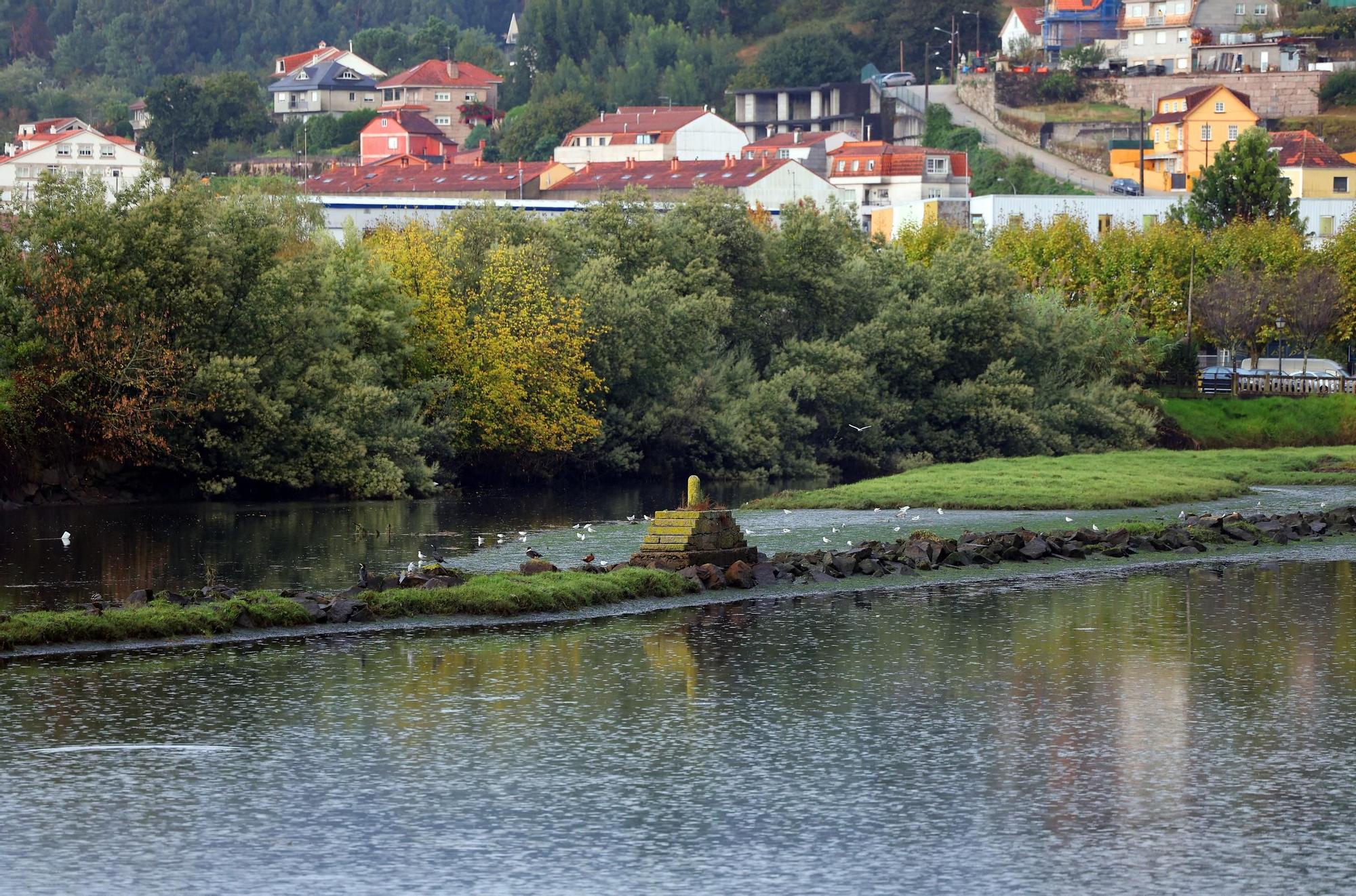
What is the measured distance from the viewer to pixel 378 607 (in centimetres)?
3588

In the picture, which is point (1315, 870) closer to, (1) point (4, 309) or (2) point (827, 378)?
(1) point (4, 309)

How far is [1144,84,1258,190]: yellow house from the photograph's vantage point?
178 m

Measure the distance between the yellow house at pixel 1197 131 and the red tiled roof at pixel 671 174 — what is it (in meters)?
39.5

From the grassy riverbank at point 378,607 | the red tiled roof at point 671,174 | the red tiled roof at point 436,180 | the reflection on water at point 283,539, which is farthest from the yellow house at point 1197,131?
the grassy riverbank at point 378,607

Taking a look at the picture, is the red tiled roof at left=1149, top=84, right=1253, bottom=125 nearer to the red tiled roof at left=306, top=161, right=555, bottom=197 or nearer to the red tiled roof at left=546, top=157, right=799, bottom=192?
the red tiled roof at left=546, top=157, right=799, bottom=192

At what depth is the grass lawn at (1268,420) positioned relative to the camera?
91.4 meters

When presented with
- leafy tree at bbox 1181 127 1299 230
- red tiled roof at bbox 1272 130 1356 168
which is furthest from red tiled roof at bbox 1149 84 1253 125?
leafy tree at bbox 1181 127 1299 230

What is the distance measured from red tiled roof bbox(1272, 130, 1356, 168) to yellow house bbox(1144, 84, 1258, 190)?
59.6 feet

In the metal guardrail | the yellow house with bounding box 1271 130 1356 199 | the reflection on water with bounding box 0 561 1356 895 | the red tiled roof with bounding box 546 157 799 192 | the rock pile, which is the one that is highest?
the red tiled roof with bounding box 546 157 799 192

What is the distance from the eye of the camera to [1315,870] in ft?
65.1

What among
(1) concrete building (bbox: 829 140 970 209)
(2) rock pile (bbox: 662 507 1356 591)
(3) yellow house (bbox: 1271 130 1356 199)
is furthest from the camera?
(1) concrete building (bbox: 829 140 970 209)

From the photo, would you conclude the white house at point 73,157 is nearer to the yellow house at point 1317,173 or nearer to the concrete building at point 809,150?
the concrete building at point 809,150

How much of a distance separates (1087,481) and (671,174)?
113026 mm

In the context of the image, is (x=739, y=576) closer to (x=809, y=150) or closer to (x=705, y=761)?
(x=705, y=761)
